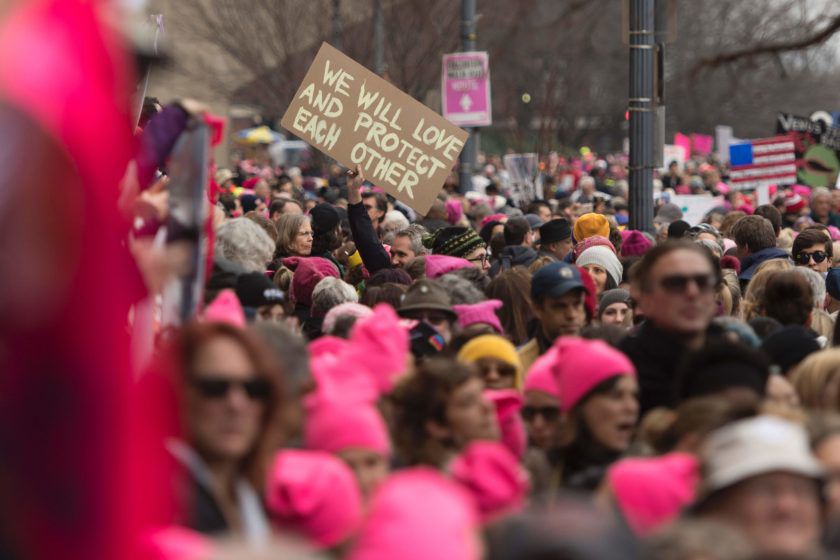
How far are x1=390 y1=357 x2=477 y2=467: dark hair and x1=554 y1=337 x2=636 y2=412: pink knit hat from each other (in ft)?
1.07

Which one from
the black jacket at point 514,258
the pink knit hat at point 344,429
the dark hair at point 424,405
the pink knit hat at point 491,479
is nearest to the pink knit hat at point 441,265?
the black jacket at point 514,258

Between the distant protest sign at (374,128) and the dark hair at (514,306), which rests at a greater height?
the distant protest sign at (374,128)

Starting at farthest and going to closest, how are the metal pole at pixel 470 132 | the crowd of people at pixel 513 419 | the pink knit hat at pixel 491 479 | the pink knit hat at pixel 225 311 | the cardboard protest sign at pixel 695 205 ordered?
the cardboard protest sign at pixel 695 205
the metal pole at pixel 470 132
the pink knit hat at pixel 225 311
the pink knit hat at pixel 491 479
the crowd of people at pixel 513 419

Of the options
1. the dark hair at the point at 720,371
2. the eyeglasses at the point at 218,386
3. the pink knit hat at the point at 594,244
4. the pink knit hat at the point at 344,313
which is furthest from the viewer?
the pink knit hat at the point at 594,244

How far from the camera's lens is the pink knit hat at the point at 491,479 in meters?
4.21

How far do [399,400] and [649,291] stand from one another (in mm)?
1214

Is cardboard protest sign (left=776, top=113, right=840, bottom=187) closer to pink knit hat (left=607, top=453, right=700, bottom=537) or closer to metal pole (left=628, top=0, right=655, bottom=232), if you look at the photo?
metal pole (left=628, top=0, right=655, bottom=232)

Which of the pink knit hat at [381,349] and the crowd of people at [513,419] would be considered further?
the pink knit hat at [381,349]

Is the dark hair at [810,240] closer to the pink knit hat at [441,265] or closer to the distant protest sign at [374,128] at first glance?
the distant protest sign at [374,128]

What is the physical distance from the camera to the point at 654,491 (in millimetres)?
4105

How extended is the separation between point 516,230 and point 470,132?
9.26 m

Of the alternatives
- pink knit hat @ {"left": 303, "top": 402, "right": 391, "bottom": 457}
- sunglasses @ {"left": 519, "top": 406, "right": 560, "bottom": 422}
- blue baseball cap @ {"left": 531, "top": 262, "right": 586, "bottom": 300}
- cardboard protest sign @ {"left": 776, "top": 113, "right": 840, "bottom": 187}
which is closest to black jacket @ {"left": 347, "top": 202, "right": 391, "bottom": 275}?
blue baseball cap @ {"left": 531, "top": 262, "right": 586, "bottom": 300}

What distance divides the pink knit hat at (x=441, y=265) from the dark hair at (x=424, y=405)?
14.8 ft

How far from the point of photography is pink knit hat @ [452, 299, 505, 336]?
7550 millimetres
